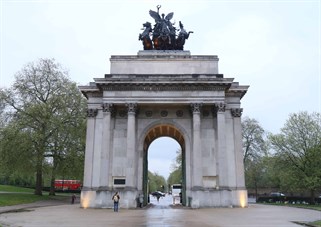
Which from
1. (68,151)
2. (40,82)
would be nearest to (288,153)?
(68,151)

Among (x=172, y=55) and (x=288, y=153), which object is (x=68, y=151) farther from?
→ (x=288, y=153)

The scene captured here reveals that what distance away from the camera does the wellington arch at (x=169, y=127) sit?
33469 mm

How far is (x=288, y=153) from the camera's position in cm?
4662

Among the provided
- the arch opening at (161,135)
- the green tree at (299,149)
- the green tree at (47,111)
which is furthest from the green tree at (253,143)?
the green tree at (47,111)

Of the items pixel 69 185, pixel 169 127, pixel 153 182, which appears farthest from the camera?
pixel 153 182

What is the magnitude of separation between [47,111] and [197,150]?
20250 mm

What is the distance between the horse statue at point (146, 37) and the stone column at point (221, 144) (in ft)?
39.1

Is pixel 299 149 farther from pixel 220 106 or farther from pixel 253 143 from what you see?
pixel 220 106

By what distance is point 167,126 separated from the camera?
126 ft

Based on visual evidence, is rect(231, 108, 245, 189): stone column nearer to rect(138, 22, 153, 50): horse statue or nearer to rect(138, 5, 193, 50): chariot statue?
rect(138, 5, 193, 50): chariot statue

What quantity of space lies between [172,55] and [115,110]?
368 inches

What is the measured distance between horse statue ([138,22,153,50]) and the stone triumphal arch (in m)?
5.40

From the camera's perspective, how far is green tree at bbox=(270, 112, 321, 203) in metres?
43.4

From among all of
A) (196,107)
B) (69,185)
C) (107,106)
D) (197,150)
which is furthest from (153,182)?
(196,107)
